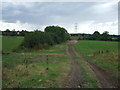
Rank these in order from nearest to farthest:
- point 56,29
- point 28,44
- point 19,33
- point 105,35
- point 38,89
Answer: point 38,89 < point 28,44 < point 56,29 < point 19,33 < point 105,35

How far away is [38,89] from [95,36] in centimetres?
10828

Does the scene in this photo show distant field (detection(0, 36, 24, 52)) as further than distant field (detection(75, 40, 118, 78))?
Yes

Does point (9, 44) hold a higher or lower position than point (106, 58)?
higher

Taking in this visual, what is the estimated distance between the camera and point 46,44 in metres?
43.8

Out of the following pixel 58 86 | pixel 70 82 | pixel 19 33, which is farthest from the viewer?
pixel 19 33

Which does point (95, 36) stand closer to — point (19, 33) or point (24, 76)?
point (19, 33)

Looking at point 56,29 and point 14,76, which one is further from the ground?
point 56,29

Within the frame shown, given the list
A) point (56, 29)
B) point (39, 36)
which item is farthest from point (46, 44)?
point (56, 29)

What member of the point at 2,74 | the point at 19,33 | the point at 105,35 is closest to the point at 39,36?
the point at 2,74

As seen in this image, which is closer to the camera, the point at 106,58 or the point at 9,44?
the point at 106,58

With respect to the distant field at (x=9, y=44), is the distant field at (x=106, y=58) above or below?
below

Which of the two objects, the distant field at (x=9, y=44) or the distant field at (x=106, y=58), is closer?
the distant field at (x=106, y=58)

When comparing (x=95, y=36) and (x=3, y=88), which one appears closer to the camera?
(x=3, y=88)

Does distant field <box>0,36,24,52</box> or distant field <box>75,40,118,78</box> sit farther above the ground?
distant field <box>0,36,24,52</box>
